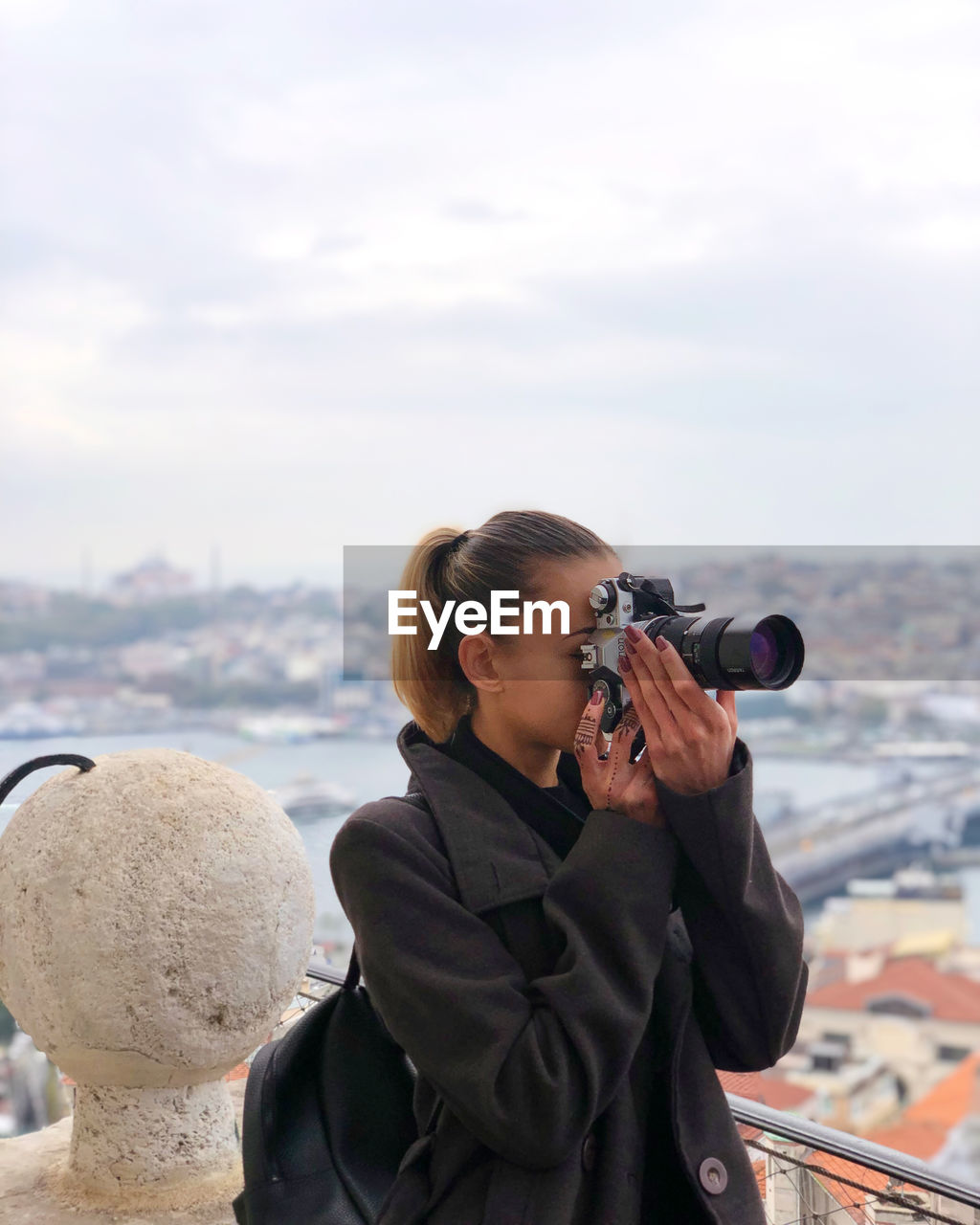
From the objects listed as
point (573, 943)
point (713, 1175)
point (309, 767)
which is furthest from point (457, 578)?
point (309, 767)

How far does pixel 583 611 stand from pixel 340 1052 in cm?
68

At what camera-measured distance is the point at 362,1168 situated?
168cm

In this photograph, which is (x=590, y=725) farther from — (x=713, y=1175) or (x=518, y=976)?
(x=713, y=1175)

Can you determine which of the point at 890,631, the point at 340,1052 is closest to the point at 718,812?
the point at 340,1052

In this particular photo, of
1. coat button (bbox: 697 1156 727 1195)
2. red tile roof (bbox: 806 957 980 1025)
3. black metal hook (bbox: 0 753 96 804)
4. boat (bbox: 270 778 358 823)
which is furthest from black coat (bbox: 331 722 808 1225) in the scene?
red tile roof (bbox: 806 957 980 1025)

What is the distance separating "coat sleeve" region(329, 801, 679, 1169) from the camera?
4.67ft

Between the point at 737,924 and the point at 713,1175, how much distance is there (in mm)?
298

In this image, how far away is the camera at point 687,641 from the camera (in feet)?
4.99

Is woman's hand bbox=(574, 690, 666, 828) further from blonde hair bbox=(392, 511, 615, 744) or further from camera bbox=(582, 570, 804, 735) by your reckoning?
blonde hair bbox=(392, 511, 615, 744)

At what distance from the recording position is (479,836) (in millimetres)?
1612

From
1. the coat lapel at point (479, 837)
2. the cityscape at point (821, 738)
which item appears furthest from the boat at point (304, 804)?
the coat lapel at point (479, 837)

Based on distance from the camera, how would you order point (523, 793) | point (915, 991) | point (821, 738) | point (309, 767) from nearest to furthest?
point (523, 793)
point (309, 767)
point (915, 991)
point (821, 738)

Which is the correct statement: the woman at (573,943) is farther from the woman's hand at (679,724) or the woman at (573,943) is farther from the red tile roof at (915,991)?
the red tile roof at (915,991)

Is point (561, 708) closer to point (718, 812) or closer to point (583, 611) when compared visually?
point (583, 611)
